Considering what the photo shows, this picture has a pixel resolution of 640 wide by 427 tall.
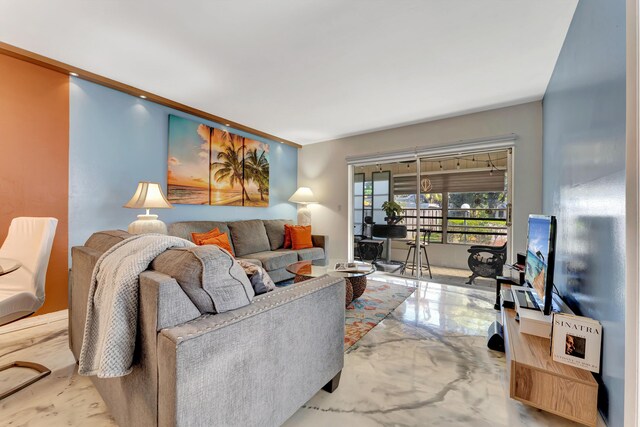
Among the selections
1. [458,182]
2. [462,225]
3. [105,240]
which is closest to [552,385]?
[105,240]

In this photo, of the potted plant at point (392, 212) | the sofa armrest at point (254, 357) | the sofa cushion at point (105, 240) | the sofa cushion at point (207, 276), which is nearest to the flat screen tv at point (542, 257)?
the sofa armrest at point (254, 357)

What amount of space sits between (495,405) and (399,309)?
4.73ft

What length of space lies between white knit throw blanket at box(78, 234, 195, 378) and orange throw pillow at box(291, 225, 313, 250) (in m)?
3.08

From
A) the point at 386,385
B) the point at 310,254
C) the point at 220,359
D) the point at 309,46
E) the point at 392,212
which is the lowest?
the point at 386,385

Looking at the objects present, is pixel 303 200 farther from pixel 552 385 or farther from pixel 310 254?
pixel 552 385

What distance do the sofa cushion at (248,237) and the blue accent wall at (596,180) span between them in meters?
3.39

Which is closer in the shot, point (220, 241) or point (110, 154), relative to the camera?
point (110, 154)

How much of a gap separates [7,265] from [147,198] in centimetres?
120

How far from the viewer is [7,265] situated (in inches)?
65.7

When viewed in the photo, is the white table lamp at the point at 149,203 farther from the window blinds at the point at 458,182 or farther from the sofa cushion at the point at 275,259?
the window blinds at the point at 458,182

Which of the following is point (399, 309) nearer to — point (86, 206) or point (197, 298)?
point (197, 298)

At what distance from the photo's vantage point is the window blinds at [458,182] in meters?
4.78

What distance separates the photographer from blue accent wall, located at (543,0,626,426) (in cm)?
118

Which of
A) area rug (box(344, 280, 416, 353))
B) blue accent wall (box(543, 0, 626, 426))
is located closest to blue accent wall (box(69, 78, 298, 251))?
area rug (box(344, 280, 416, 353))
